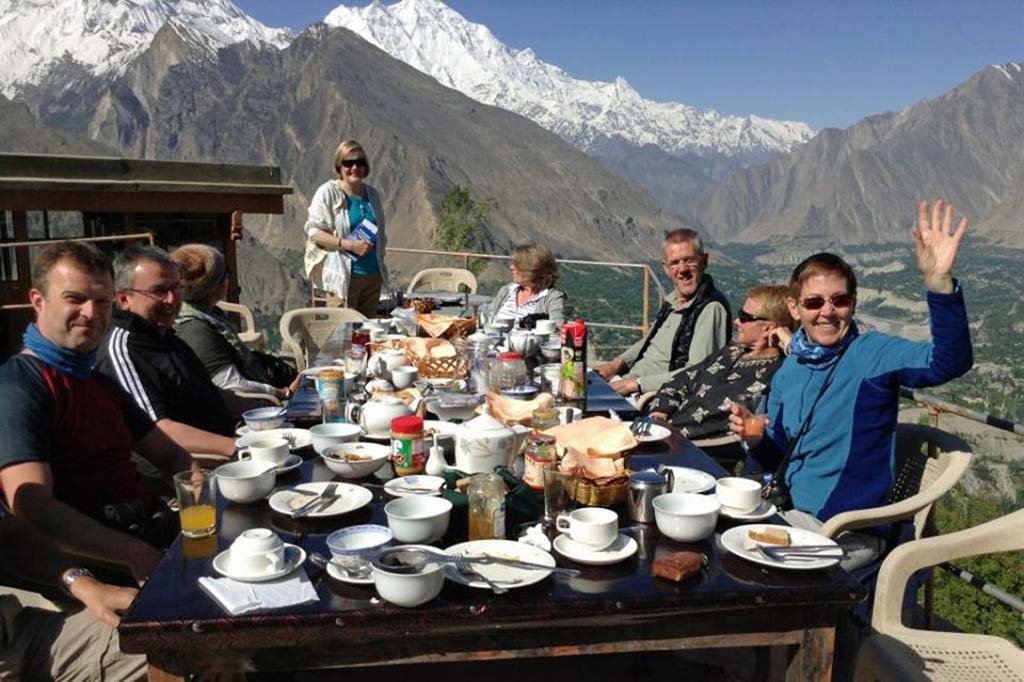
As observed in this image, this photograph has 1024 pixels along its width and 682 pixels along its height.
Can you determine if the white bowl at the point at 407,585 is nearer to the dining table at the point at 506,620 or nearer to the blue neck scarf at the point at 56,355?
the dining table at the point at 506,620

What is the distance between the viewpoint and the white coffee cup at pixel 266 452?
2.49 meters

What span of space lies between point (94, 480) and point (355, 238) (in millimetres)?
4024

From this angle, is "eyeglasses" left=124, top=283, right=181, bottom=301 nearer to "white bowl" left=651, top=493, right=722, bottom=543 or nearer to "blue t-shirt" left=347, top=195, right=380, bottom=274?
"white bowl" left=651, top=493, right=722, bottom=543

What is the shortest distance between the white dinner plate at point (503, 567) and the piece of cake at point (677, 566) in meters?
0.24

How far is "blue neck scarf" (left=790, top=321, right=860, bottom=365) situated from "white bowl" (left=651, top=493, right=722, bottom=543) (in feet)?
3.66

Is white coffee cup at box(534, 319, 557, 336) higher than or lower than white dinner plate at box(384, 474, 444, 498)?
higher

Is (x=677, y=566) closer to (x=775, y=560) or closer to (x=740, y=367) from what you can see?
(x=775, y=560)

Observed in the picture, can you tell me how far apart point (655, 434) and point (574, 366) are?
2.18 ft

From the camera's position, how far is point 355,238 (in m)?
6.52

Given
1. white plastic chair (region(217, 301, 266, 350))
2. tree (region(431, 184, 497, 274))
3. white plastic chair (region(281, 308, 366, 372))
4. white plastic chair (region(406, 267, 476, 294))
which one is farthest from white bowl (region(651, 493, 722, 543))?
tree (region(431, 184, 497, 274))

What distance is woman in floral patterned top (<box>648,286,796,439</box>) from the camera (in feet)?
11.9

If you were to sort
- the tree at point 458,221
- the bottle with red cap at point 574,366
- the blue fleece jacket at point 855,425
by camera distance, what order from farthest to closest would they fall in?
1. the tree at point 458,221
2. the bottle with red cap at point 574,366
3. the blue fleece jacket at point 855,425

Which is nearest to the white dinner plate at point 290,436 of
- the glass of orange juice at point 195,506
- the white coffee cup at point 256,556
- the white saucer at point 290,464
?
the white saucer at point 290,464

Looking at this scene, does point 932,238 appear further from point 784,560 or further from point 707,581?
point 707,581
